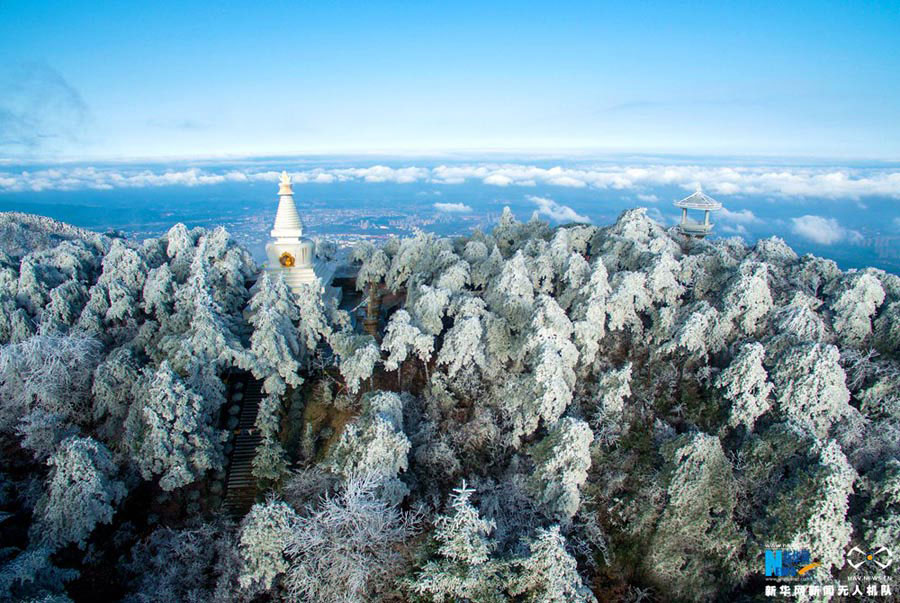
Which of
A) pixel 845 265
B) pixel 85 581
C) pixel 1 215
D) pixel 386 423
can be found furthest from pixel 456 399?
pixel 1 215

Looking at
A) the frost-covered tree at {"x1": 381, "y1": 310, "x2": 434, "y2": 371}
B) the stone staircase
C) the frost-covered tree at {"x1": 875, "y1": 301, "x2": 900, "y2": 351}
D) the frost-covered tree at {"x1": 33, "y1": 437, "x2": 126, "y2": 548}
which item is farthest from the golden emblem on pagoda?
the frost-covered tree at {"x1": 875, "y1": 301, "x2": 900, "y2": 351}

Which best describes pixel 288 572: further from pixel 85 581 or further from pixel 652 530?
pixel 652 530

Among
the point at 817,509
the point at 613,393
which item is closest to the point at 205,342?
the point at 613,393

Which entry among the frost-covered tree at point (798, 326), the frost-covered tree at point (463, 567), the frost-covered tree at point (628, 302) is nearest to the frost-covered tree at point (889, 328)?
the frost-covered tree at point (798, 326)

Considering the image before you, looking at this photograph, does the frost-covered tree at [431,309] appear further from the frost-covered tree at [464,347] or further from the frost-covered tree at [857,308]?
the frost-covered tree at [857,308]

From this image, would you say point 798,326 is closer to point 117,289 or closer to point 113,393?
point 113,393

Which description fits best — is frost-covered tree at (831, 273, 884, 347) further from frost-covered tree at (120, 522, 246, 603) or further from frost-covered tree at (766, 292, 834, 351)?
frost-covered tree at (120, 522, 246, 603)
